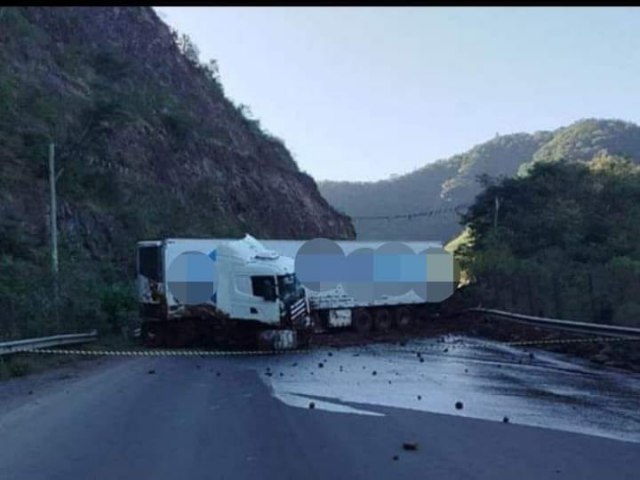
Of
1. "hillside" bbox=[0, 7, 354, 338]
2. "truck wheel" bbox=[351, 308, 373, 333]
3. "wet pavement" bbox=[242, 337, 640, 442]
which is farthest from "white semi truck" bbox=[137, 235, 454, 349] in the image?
"truck wheel" bbox=[351, 308, 373, 333]

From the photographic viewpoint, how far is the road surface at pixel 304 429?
785 centimetres

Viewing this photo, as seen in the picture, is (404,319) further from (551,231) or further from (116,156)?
(116,156)

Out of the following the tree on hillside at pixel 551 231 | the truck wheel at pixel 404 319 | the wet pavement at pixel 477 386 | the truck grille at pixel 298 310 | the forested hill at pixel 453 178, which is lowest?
the truck wheel at pixel 404 319

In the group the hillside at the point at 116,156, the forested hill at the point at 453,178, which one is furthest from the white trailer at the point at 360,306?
the forested hill at the point at 453,178

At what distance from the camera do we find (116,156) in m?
42.6

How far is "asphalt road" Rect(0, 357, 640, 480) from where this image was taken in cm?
772

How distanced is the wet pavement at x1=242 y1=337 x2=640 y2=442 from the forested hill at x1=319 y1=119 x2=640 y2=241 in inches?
2604

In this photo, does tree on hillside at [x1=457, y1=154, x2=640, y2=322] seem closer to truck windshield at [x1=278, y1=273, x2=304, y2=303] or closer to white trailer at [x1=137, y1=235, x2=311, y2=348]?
truck windshield at [x1=278, y1=273, x2=304, y2=303]

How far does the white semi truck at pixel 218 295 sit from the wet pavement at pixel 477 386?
3946 millimetres

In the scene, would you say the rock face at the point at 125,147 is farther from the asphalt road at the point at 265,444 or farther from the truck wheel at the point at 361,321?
the asphalt road at the point at 265,444

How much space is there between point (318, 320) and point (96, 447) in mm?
23576

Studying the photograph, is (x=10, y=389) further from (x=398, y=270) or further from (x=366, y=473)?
(x=398, y=270)

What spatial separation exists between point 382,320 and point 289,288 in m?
8.96

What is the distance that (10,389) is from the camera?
49.3ft
